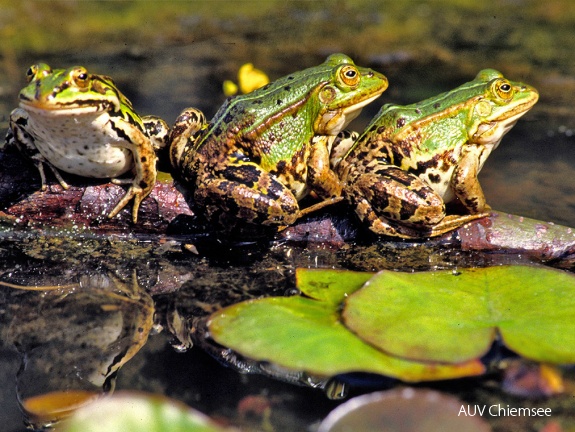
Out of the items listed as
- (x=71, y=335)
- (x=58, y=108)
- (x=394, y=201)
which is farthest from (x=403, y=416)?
(x=58, y=108)

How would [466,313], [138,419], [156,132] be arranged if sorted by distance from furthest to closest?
1. [156,132]
2. [466,313]
3. [138,419]

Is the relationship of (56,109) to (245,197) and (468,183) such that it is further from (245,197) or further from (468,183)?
(468,183)

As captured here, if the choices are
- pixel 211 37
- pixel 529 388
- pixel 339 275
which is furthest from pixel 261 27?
pixel 529 388

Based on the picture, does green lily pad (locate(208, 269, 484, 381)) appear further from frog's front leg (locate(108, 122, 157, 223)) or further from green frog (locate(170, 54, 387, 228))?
frog's front leg (locate(108, 122, 157, 223))

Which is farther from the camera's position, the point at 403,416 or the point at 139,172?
Answer: the point at 139,172

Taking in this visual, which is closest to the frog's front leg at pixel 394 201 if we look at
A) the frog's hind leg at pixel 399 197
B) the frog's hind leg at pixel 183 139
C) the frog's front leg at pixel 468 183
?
the frog's hind leg at pixel 399 197

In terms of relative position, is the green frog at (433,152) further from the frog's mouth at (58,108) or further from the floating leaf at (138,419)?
the floating leaf at (138,419)

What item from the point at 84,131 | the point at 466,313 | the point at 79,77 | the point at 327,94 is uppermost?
the point at 79,77
